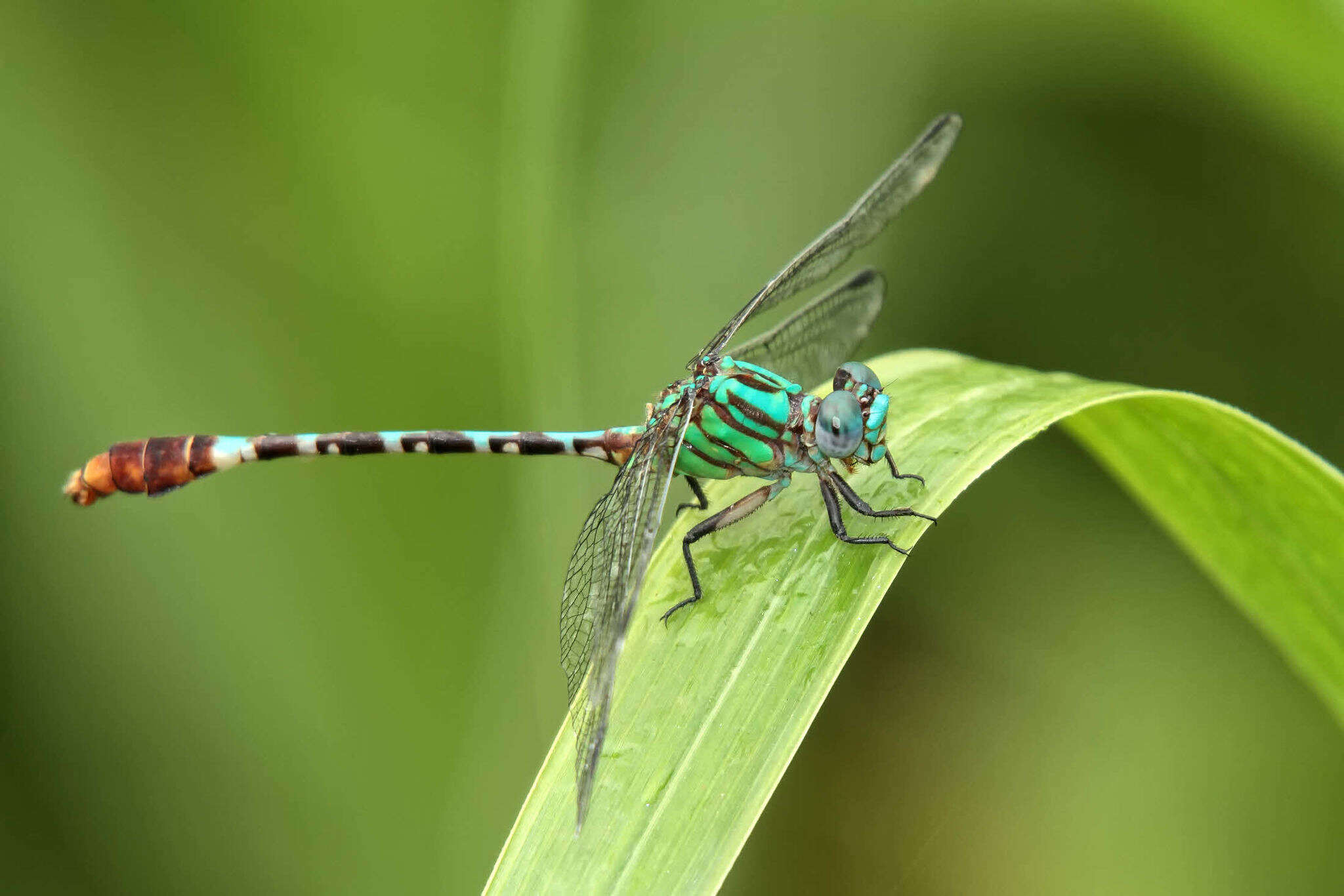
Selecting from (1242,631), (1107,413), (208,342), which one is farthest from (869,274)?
(208,342)

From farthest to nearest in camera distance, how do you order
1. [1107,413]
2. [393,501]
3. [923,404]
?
[393,501] → [923,404] → [1107,413]

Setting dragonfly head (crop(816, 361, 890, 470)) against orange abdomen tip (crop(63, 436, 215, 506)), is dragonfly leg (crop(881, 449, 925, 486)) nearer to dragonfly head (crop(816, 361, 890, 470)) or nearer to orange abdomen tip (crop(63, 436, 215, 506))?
dragonfly head (crop(816, 361, 890, 470))

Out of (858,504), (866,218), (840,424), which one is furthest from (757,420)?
(866,218)

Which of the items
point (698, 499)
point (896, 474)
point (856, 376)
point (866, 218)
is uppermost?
point (866, 218)

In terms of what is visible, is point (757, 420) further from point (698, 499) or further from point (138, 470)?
point (138, 470)

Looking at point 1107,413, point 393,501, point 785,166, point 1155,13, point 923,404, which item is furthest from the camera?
point 785,166

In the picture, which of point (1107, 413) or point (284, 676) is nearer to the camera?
point (1107, 413)

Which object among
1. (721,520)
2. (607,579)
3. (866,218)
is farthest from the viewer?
(866,218)

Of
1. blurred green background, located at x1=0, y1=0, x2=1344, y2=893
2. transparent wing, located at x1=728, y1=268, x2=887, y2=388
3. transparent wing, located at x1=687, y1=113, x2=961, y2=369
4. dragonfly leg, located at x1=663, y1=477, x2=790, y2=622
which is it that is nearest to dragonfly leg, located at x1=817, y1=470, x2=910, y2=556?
dragonfly leg, located at x1=663, y1=477, x2=790, y2=622

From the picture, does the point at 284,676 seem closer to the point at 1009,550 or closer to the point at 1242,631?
the point at 1009,550
